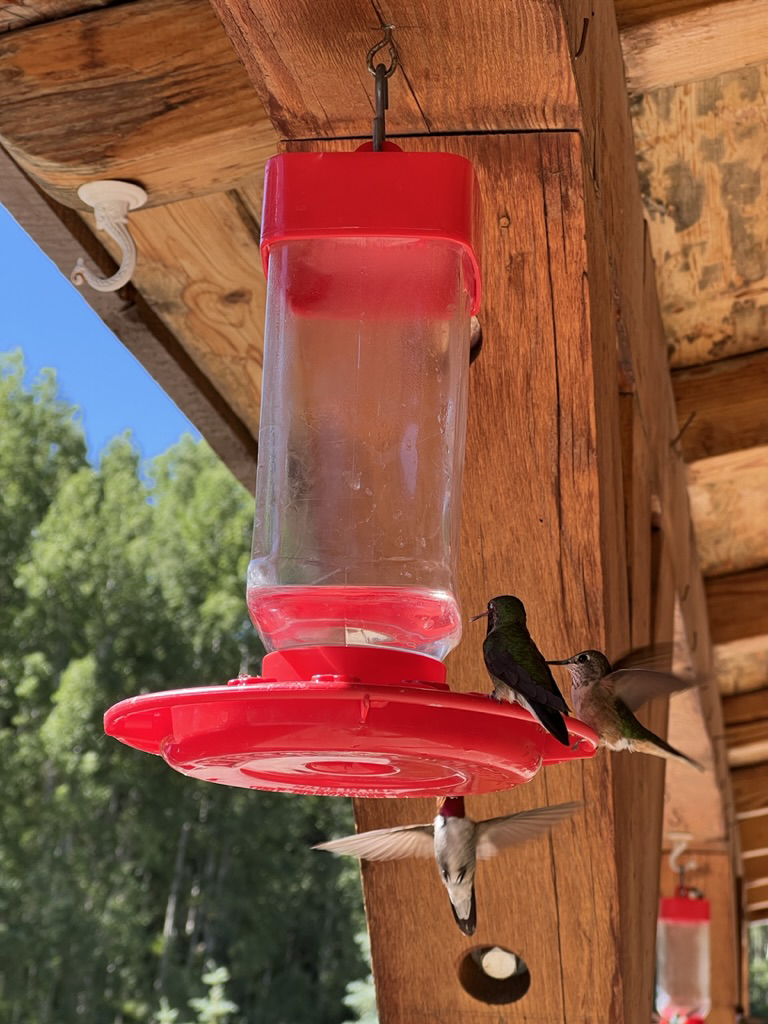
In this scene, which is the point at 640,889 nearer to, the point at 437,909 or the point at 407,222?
the point at 437,909

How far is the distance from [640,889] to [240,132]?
1.16 metres

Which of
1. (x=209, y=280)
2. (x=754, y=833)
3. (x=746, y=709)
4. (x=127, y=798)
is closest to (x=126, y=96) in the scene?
(x=209, y=280)

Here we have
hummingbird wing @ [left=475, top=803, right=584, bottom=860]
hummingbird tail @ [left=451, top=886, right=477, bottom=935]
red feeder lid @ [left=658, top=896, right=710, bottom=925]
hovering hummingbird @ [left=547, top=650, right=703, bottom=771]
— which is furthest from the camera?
red feeder lid @ [left=658, top=896, right=710, bottom=925]

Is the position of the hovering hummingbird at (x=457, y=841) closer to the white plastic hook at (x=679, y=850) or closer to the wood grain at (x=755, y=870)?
the white plastic hook at (x=679, y=850)

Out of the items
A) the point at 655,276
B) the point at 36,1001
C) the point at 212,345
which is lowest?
the point at 36,1001

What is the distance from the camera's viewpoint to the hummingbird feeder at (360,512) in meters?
0.90

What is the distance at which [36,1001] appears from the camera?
21328 millimetres

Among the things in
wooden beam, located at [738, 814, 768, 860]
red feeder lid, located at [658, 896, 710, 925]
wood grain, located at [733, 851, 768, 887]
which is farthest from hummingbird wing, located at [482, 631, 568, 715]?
wood grain, located at [733, 851, 768, 887]

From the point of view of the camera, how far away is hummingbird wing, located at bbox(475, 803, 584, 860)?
153 centimetres

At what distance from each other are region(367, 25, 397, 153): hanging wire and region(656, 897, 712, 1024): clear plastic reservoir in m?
4.26

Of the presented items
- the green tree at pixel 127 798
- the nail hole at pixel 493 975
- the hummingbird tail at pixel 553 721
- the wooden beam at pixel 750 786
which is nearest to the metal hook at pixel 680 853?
the wooden beam at pixel 750 786

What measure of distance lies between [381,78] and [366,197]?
0.13 meters

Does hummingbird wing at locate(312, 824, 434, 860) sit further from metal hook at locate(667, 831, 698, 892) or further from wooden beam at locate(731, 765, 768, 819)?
wooden beam at locate(731, 765, 768, 819)

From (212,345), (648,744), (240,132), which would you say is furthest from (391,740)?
(212,345)
